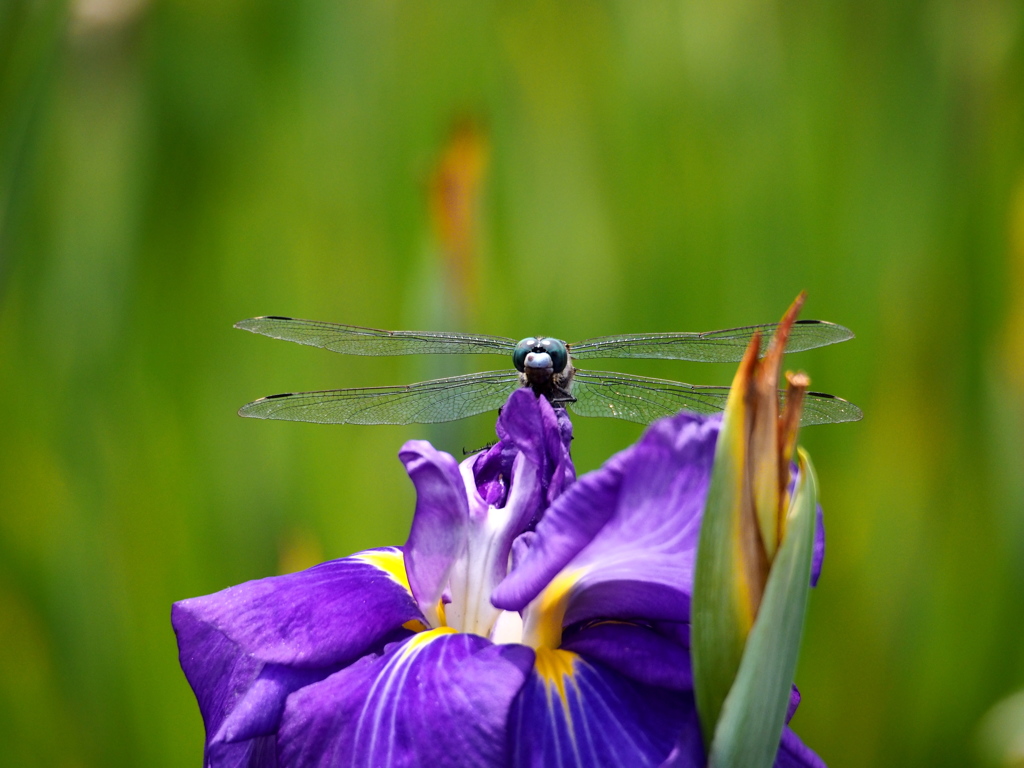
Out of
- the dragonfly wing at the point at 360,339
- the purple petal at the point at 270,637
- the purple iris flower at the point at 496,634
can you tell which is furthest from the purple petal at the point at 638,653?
the dragonfly wing at the point at 360,339

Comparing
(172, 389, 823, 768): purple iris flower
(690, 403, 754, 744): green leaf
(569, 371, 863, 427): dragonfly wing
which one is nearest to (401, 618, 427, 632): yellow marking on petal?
(172, 389, 823, 768): purple iris flower

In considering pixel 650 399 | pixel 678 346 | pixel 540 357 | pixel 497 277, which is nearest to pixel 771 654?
pixel 540 357

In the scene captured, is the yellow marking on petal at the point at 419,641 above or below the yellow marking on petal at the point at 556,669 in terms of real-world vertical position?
above

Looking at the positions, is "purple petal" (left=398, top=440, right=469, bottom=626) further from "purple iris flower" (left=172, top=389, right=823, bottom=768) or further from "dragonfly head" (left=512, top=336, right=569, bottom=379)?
"dragonfly head" (left=512, top=336, right=569, bottom=379)

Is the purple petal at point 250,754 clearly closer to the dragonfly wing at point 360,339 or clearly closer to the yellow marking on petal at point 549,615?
the yellow marking on petal at point 549,615

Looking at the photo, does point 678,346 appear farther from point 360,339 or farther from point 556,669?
point 556,669

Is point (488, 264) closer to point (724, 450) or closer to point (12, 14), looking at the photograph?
point (12, 14)
